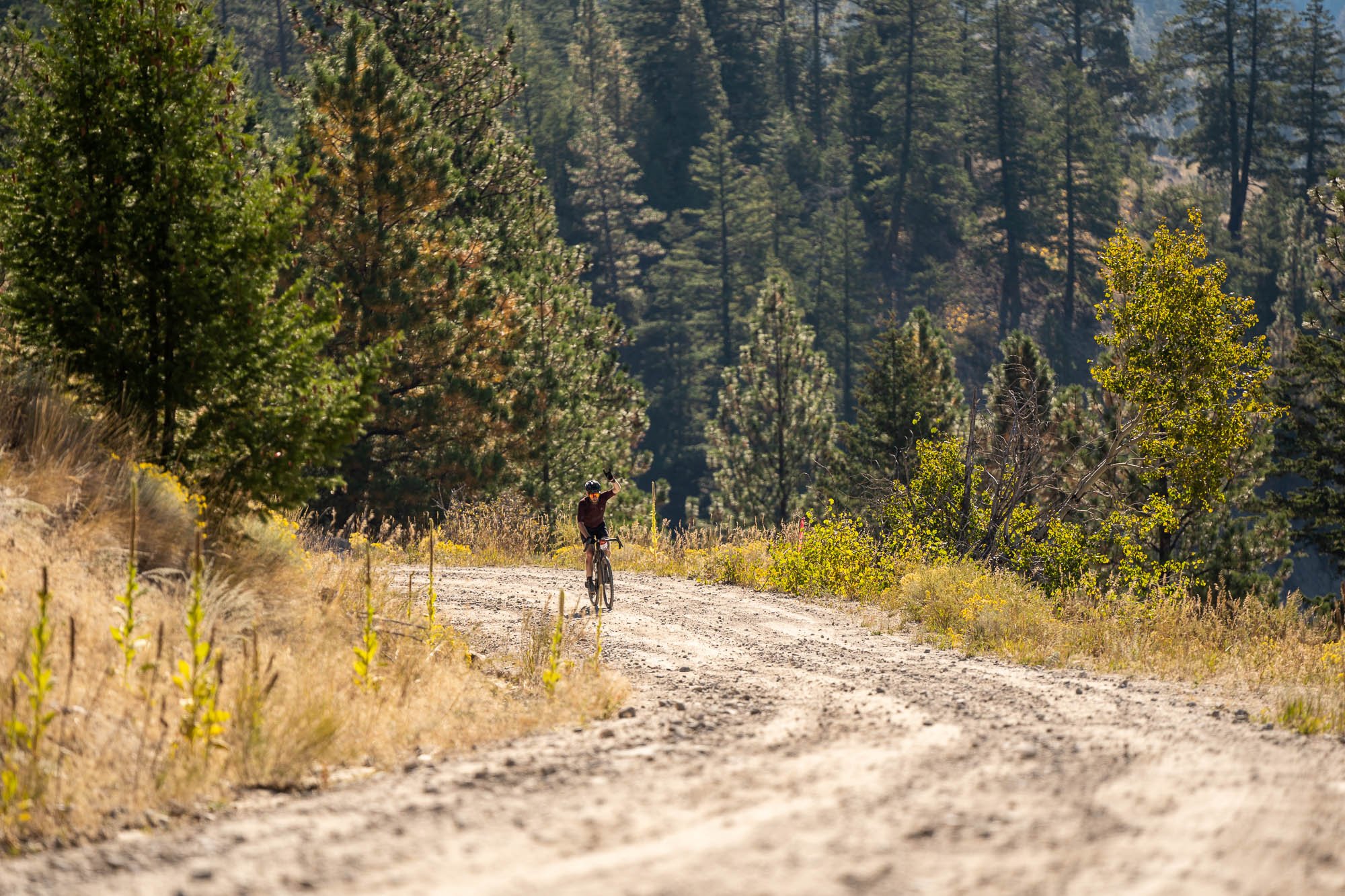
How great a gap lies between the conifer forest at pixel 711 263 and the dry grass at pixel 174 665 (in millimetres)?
657

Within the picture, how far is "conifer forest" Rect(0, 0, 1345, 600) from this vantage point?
8539 mm

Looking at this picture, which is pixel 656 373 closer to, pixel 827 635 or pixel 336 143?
pixel 336 143

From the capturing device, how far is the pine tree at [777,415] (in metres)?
39.5

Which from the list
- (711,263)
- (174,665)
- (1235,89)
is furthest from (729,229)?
(174,665)

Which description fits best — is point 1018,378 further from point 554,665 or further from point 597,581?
point 554,665

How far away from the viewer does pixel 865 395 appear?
3231 cm

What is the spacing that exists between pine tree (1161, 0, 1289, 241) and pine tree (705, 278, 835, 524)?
46.1 m

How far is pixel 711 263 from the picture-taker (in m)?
75.1

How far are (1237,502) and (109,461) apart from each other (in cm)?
2657

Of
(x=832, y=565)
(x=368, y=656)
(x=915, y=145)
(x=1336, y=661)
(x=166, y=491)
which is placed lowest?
(x=832, y=565)

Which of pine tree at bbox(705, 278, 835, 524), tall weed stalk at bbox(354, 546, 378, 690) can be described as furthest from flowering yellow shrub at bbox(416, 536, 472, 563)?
pine tree at bbox(705, 278, 835, 524)

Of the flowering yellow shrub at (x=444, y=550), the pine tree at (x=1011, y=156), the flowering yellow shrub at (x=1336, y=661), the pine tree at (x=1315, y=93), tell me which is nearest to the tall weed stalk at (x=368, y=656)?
the flowering yellow shrub at (x=1336, y=661)

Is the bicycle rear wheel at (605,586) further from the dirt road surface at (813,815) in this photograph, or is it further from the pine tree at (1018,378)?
the pine tree at (1018,378)

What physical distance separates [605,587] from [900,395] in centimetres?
1939
